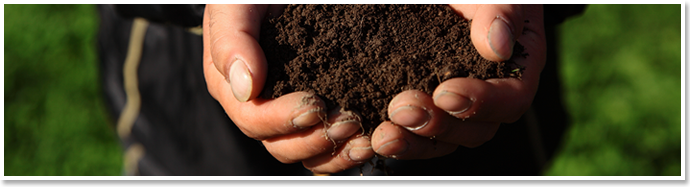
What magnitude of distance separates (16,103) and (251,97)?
300 cm

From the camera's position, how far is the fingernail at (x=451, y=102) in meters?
1.24

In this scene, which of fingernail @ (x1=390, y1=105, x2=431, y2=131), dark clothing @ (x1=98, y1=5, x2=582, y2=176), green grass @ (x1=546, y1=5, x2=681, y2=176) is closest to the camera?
fingernail @ (x1=390, y1=105, x2=431, y2=131)

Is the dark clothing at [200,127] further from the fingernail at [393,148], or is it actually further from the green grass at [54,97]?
the green grass at [54,97]

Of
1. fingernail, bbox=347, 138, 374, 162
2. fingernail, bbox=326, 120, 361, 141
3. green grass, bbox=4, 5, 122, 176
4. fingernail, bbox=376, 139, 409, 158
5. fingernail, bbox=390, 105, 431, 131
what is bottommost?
green grass, bbox=4, 5, 122, 176

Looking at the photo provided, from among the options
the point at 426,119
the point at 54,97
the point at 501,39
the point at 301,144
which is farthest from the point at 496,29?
the point at 54,97

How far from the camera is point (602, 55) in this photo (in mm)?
3447

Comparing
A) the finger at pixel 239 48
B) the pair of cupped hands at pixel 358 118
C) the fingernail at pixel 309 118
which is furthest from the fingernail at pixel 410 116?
the finger at pixel 239 48

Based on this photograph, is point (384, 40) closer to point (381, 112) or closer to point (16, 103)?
point (381, 112)

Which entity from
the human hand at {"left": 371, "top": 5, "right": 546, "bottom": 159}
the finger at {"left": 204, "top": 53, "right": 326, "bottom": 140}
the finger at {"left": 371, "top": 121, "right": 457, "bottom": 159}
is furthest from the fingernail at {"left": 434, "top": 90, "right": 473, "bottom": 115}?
the finger at {"left": 204, "top": 53, "right": 326, "bottom": 140}

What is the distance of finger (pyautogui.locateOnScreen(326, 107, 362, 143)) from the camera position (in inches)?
50.7

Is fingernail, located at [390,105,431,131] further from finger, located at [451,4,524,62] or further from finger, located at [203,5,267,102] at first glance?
finger, located at [203,5,267,102]

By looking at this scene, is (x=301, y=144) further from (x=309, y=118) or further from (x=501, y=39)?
(x=501, y=39)

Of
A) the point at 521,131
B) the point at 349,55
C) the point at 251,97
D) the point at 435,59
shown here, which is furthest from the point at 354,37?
the point at 521,131

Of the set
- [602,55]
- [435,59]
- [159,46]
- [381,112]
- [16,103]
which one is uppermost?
[435,59]
